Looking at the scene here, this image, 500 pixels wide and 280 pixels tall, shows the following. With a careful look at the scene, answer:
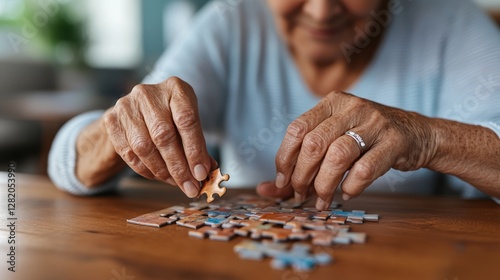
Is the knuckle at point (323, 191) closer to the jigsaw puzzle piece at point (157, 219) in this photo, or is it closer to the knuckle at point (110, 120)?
the jigsaw puzzle piece at point (157, 219)

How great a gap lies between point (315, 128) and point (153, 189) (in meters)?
0.66

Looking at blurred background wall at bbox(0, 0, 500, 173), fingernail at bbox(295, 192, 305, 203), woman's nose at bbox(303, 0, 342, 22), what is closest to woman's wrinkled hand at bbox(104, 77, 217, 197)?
fingernail at bbox(295, 192, 305, 203)

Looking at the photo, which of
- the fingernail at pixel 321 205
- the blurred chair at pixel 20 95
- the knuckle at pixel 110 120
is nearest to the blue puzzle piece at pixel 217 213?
the fingernail at pixel 321 205

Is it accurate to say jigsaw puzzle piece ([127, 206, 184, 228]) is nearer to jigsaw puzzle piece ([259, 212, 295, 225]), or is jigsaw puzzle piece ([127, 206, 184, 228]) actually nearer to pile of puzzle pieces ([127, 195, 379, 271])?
pile of puzzle pieces ([127, 195, 379, 271])

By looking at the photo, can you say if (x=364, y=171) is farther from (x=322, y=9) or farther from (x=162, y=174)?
(x=322, y=9)

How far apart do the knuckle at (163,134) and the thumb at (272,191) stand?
11.5 inches

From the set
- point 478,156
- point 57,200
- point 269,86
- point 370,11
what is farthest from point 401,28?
point 57,200

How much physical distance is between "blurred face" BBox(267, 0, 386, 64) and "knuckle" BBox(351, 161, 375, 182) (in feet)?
2.06

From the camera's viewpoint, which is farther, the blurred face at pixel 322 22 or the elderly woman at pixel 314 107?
the blurred face at pixel 322 22

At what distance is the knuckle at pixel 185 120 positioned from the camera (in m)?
1.15

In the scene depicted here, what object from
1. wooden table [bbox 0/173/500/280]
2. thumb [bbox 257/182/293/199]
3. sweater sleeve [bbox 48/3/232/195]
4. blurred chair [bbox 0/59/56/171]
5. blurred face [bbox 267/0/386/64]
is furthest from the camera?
blurred chair [bbox 0/59/56/171]

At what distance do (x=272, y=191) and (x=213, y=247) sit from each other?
451 millimetres

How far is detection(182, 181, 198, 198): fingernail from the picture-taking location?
1.17 meters

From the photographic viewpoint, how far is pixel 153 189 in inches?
61.9
